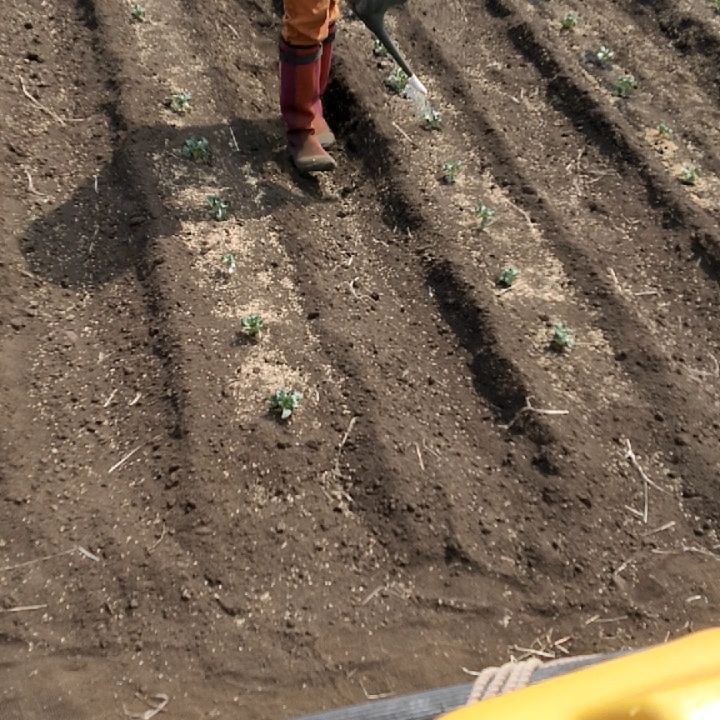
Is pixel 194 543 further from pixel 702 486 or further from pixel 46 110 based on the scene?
pixel 46 110

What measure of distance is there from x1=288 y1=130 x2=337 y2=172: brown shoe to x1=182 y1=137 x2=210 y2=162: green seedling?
419 millimetres

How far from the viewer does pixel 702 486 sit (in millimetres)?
3176

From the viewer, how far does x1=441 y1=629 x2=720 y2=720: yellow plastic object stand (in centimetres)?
121

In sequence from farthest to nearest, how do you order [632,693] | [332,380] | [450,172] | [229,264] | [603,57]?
[603,57], [450,172], [229,264], [332,380], [632,693]

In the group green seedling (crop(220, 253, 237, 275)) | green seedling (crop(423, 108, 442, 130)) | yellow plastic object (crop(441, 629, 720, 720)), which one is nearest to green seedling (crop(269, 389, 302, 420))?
green seedling (crop(220, 253, 237, 275))

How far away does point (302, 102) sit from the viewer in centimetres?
401

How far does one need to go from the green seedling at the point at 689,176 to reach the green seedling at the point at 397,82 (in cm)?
156

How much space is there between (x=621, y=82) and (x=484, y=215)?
1.58 m

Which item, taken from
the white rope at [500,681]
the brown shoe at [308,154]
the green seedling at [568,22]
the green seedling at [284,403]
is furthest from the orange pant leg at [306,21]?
the white rope at [500,681]

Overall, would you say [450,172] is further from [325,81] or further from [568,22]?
[568,22]

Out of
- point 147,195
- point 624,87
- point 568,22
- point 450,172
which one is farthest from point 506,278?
point 568,22

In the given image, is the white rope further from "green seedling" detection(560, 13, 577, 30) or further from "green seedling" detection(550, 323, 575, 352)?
"green seedling" detection(560, 13, 577, 30)

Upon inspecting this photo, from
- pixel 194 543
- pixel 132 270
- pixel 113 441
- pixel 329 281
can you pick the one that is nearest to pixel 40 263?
pixel 132 270

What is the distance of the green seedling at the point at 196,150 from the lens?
4.04 metres
